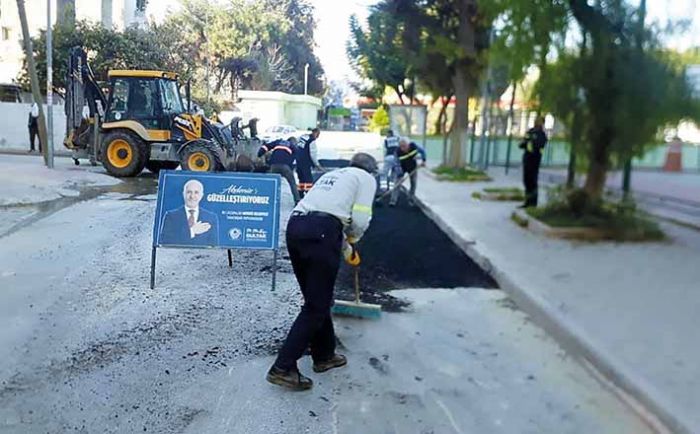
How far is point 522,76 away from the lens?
12.1m

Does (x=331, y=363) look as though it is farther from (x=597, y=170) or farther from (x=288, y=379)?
(x=597, y=170)

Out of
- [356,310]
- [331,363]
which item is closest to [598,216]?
[356,310]

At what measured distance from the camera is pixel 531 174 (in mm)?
14109

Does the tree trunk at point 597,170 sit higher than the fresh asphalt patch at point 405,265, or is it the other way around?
the tree trunk at point 597,170

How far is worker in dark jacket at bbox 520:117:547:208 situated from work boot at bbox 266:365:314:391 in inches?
Answer: 398

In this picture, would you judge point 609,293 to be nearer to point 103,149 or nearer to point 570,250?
point 570,250

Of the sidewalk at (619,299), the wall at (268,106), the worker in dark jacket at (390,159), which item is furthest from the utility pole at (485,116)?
the wall at (268,106)

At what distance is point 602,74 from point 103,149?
46.8 ft

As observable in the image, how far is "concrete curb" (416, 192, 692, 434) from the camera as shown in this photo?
14.7 feet

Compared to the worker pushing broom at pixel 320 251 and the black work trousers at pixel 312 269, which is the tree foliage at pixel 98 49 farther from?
the black work trousers at pixel 312 269

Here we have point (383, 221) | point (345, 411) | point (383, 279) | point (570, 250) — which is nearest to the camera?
point (345, 411)

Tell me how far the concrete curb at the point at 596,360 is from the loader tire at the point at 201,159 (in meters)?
11.7

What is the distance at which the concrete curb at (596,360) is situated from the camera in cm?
449

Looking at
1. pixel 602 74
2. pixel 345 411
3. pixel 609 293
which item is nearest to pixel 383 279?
pixel 609 293
